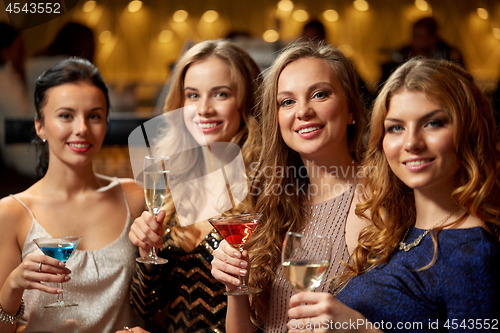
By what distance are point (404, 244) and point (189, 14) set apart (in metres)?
4.50

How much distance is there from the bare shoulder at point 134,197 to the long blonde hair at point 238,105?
0.55 ft

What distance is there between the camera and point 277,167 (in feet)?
6.96

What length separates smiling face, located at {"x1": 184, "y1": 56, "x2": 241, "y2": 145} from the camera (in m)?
2.29

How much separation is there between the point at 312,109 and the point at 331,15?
159 inches

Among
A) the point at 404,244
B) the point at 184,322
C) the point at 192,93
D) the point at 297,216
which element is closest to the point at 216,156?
the point at 192,93

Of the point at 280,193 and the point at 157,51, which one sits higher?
the point at 157,51

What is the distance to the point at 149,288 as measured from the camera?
2146 millimetres

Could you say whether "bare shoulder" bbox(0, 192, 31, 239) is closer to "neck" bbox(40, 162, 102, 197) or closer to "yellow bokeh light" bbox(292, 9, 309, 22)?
"neck" bbox(40, 162, 102, 197)

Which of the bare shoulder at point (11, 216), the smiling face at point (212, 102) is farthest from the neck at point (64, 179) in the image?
the smiling face at point (212, 102)

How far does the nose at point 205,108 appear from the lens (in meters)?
2.26

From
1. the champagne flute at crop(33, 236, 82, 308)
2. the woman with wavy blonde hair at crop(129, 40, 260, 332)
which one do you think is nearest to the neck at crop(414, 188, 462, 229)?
the woman with wavy blonde hair at crop(129, 40, 260, 332)

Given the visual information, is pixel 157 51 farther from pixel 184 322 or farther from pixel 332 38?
pixel 184 322

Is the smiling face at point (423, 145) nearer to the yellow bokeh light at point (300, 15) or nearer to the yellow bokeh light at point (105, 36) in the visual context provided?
the yellow bokeh light at point (300, 15)

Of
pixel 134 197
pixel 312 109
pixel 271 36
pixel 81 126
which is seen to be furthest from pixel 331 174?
pixel 271 36
